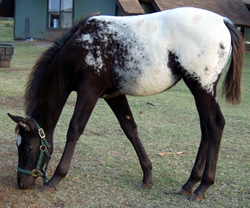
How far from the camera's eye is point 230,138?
5.53 meters

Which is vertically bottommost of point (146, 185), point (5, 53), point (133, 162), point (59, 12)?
point (59, 12)

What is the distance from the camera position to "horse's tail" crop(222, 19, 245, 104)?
3529mm

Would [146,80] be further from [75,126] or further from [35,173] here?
[35,173]

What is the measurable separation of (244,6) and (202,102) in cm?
1793

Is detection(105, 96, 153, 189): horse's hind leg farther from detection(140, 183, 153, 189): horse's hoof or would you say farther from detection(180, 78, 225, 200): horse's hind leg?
detection(180, 78, 225, 200): horse's hind leg

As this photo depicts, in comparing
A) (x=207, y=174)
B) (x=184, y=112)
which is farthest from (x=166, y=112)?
(x=207, y=174)

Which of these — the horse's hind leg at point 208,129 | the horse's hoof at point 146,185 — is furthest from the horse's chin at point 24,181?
the horse's hind leg at point 208,129

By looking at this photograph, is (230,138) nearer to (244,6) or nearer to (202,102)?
(202,102)

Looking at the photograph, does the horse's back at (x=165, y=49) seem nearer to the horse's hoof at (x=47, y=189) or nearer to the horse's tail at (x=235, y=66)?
the horse's tail at (x=235, y=66)

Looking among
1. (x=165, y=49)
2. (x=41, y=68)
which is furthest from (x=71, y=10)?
(x=165, y=49)

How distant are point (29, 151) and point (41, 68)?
0.84m

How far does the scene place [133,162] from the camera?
14.5 feet

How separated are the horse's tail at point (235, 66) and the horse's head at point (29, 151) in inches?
73.8

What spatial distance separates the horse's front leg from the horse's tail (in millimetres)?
1315
